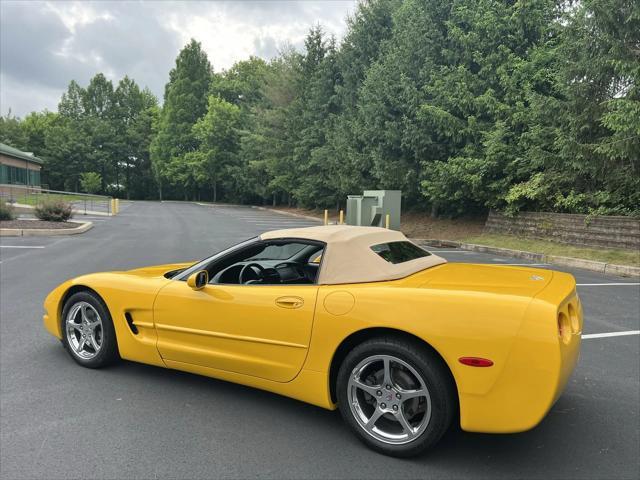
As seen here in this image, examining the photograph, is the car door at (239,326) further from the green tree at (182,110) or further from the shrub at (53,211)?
the green tree at (182,110)

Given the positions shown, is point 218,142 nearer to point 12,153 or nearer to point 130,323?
point 12,153

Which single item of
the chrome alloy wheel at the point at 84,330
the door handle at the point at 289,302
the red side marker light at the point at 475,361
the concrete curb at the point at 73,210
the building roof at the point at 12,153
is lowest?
the concrete curb at the point at 73,210

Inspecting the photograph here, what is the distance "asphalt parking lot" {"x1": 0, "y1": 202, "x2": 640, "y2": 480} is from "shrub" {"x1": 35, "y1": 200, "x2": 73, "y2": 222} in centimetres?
1469

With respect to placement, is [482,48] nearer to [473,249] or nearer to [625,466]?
[473,249]

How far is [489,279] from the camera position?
310cm

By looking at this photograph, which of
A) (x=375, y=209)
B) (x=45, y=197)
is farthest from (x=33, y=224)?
(x=375, y=209)

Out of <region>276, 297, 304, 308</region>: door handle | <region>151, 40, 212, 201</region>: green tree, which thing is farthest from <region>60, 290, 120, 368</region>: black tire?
<region>151, 40, 212, 201</region>: green tree

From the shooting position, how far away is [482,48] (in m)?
17.5

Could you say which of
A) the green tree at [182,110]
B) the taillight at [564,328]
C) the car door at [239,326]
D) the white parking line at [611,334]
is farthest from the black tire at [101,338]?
the green tree at [182,110]

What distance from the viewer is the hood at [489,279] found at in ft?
9.11

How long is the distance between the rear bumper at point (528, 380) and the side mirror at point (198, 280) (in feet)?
6.46

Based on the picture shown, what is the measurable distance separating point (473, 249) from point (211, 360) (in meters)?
13.2

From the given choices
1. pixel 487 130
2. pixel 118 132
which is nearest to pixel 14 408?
pixel 487 130

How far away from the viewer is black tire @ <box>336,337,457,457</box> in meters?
2.59
